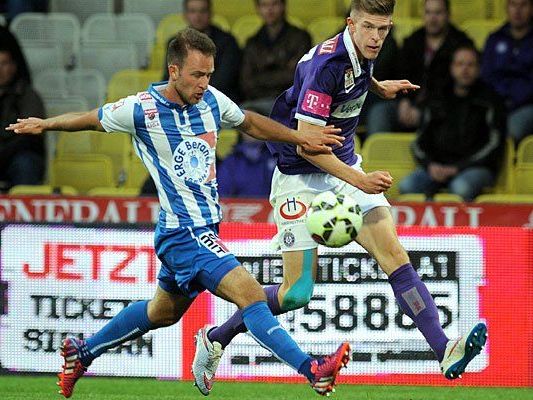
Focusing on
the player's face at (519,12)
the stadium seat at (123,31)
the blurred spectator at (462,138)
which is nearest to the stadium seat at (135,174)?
the stadium seat at (123,31)

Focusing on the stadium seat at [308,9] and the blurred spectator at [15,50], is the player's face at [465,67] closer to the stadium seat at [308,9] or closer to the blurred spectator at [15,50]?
the stadium seat at [308,9]

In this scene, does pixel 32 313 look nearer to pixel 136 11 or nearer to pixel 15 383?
pixel 15 383

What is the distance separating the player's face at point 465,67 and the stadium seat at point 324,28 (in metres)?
1.61

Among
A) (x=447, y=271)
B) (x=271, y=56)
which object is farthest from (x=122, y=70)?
(x=447, y=271)

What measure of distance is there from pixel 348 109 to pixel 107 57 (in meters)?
6.54

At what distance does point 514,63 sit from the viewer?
38.5 feet

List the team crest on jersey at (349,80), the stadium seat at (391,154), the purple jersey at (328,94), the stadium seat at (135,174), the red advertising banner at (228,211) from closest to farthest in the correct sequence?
the purple jersey at (328,94) < the team crest on jersey at (349,80) < the red advertising banner at (228,211) < the stadium seat at (391,154) < the stadium seat at (135,174)

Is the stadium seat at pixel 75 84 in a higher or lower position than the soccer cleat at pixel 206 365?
higher

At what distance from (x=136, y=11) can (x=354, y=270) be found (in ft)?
18.9

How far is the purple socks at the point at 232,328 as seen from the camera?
7.52 meters

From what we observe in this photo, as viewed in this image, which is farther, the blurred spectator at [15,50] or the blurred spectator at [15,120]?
the blurred spectator at [15,50]

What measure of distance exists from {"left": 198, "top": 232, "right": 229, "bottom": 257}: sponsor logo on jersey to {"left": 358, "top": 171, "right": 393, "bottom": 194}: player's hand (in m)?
0.81

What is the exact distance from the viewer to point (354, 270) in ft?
29.8

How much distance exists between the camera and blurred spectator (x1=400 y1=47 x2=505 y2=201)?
11.0 metres
